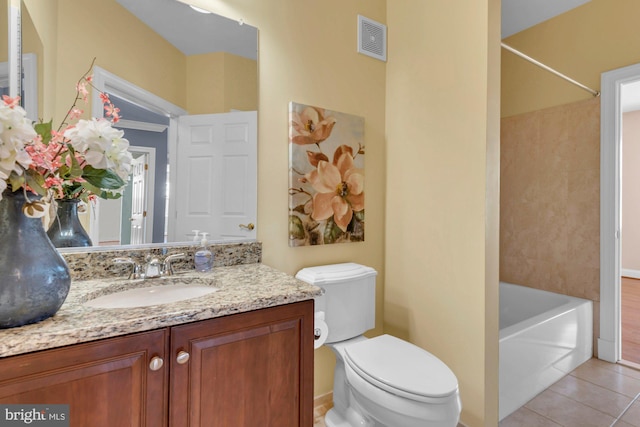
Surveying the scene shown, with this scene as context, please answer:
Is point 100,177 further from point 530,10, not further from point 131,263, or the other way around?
point 530,10

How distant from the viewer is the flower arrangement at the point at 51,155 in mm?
704

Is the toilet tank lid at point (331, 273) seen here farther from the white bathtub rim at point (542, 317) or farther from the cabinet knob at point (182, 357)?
the white bathtub rim at point (542, 317)

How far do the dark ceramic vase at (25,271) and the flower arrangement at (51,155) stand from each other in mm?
59

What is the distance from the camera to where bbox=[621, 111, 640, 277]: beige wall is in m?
4.79

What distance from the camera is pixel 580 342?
7.31 feet

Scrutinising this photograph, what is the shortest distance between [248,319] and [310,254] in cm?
86

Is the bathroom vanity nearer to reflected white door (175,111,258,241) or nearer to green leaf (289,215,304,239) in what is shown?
reflected white door (175,111,258,241)

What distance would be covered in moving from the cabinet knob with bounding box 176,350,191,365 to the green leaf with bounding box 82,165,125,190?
Answer: 54 centimetres

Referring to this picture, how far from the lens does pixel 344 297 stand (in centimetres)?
163

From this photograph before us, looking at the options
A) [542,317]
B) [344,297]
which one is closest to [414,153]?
[344,297]

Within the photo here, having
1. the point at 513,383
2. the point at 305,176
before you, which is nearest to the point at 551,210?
the point at 513,383

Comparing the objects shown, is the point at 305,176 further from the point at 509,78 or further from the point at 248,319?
the point at 509,78

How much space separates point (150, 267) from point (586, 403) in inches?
98.4

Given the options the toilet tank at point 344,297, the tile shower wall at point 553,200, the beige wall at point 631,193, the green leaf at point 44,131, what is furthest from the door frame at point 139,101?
the beige wall at point 631,193
